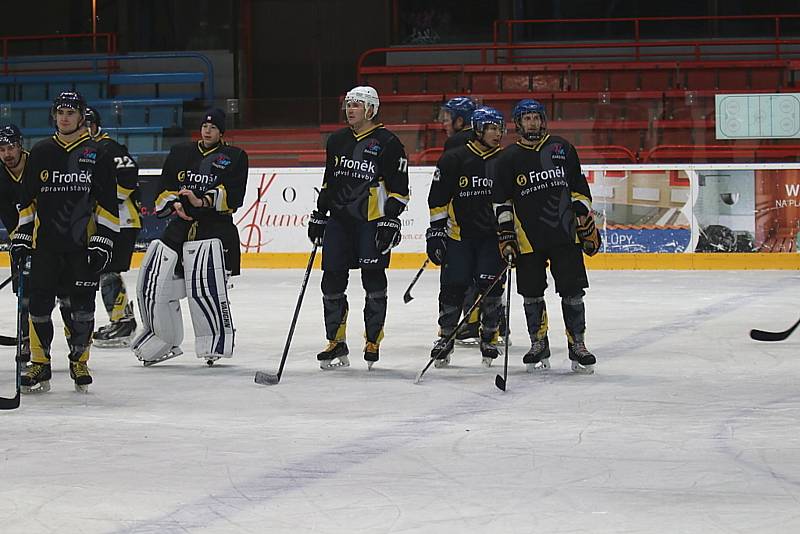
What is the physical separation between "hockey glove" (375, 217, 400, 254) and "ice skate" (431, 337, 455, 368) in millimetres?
568

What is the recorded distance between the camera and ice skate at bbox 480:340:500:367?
707cm

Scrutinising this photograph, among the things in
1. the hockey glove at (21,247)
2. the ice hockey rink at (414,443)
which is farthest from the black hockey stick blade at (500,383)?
the hockey glove at (21,247)

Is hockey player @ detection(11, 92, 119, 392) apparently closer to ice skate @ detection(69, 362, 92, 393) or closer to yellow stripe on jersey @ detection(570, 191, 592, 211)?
ice skate @ detection(69, 362, 92, 393)

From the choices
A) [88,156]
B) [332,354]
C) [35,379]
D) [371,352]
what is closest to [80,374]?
[35,379]

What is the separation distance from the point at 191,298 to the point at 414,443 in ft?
8.34

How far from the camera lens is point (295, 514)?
12.5 ft

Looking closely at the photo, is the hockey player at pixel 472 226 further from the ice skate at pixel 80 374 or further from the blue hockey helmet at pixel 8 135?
the blue hockey helmet at pixel 8 135

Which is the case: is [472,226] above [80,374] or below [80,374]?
above

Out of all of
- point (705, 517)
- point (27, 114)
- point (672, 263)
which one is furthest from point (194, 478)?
point (27, 114)

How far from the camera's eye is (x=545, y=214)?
21.6 ft

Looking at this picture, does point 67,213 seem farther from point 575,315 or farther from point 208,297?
point 575,315

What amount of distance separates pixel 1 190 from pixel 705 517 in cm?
424

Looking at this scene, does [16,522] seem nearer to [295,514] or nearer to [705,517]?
[295,514]

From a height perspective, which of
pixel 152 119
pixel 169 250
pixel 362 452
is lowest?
pixel 362 452
